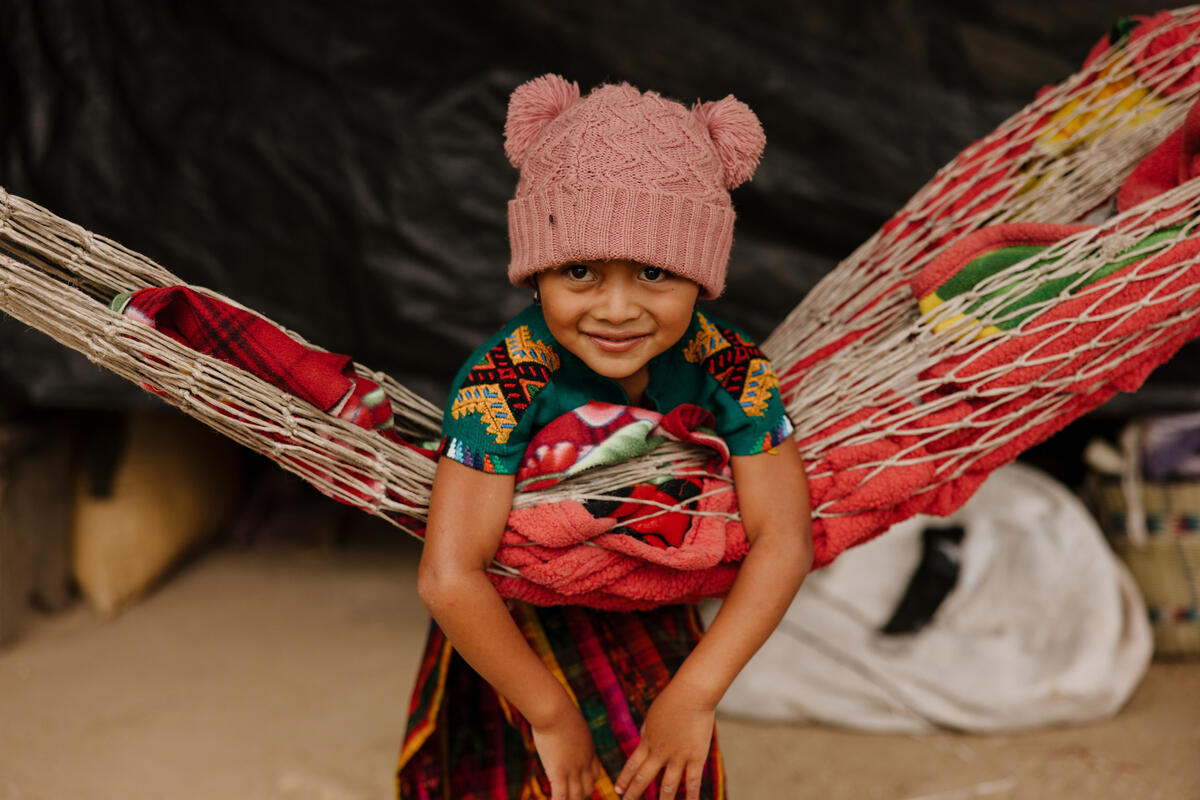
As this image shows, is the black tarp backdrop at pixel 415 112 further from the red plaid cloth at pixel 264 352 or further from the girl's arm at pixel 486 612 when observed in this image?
the girl's arm at pixel 486 612

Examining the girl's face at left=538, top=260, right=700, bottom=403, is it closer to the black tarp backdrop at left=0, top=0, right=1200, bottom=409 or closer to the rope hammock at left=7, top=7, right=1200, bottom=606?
the rope hammock at left=7, top=7, right=1200, bottom=606

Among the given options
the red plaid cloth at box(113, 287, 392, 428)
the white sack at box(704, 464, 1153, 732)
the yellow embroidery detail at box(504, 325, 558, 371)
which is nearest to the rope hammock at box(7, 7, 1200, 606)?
the red plaid cloth at box(113, 287, 392, 428)

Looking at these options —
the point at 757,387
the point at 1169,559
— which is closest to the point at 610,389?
the point at 757,387

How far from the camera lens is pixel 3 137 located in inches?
80.2

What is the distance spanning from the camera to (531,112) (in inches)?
43.5

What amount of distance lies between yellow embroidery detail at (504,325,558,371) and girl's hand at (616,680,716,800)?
1.21 feet

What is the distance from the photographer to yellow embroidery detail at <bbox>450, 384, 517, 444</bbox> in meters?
1.05

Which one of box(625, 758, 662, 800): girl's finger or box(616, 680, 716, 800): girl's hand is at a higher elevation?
box(616, 680, 716, 800): girl's hand

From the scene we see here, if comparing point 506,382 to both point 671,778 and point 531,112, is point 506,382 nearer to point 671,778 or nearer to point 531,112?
point 531,112

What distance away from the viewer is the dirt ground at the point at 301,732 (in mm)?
1820

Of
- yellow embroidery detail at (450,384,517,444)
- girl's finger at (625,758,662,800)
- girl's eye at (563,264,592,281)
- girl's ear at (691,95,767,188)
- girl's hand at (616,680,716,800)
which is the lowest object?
girl's finger at (625,758,662,800)

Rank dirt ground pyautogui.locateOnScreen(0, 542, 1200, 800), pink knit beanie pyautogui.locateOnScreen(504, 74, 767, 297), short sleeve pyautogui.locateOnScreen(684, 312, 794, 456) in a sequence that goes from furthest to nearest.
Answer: dirt ground pyautogui.locateOnScreen(0, 542, 1200, 800), short sleeve pyautogui.locateOnScreen(684, 312, 794, 456), pink knit beanie pyautogui.locateOnScreen(504, 74, 767, 297)

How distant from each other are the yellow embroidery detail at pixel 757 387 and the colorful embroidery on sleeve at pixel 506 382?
216mm

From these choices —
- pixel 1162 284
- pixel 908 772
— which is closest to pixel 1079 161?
pixel 1162 284
